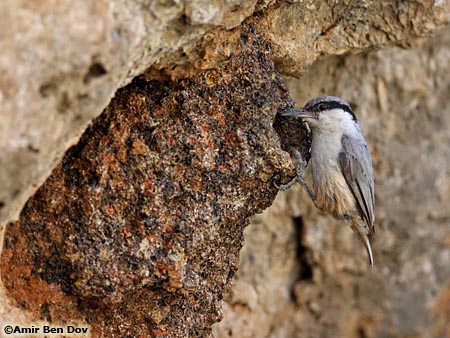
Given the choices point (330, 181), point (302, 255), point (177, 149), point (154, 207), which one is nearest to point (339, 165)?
point (330, 181)

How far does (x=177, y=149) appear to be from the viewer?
381 centimetres

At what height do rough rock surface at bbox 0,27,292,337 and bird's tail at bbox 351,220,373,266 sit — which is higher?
bird's tail at bbox 351,220,373,266

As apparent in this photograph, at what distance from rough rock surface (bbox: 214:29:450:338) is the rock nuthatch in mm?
710

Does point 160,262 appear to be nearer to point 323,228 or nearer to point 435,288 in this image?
point 323,228

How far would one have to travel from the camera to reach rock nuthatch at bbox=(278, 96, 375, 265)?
491cm

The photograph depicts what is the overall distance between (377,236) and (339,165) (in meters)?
1.74

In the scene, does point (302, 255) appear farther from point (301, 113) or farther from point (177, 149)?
point (177, 149)

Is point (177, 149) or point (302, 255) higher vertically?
point (302, 255)

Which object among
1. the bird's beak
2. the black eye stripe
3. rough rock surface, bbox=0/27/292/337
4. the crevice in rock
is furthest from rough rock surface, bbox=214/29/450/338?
rough rock surface, bbox=0/27/292/337

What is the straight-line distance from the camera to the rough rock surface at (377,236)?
5945mm

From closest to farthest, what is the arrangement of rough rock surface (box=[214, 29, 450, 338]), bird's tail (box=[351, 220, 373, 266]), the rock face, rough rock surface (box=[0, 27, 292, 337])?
1. the rock face
2. rough rock surface (box=[0, 27, 292, 337])
3. bird's tail (box=[351, 220, 373, 266])
4. rough rock surface (box=[214, 29, 450, 338])

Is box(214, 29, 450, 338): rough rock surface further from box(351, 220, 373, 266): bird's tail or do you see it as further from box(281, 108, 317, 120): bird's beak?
box(281, 108, 317, 120): bird's beak

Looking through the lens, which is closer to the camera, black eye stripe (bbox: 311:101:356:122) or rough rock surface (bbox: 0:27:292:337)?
rough rock surface (bbox: 0:27:292:337)

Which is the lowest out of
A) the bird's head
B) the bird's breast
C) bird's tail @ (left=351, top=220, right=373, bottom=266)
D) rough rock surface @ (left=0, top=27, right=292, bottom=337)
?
rough rock surface @ (left=0, top=27, right=292, bottom=337)
